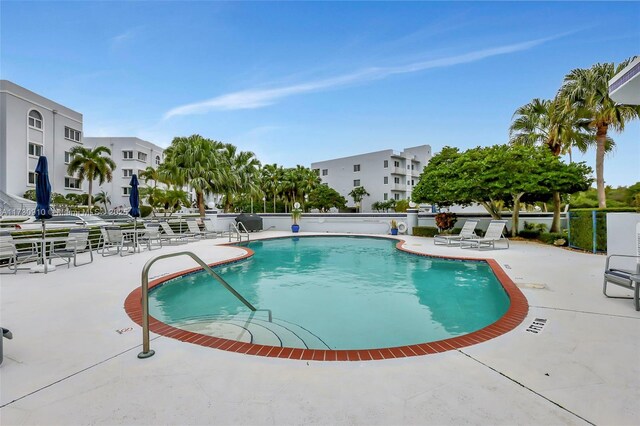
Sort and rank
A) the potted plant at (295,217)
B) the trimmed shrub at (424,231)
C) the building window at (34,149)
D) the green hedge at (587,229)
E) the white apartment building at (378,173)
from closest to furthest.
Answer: the green hedge at (587,229), the trimmed shrub at (424,231), the potted plant at (295,217), the building window at (34,149), the white apartment building at (378,173)

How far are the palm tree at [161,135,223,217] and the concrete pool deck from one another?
1892 centimetres

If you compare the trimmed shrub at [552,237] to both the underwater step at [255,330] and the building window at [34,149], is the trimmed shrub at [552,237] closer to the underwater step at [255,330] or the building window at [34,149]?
the underwater step at [255,330]

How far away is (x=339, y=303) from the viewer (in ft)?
20.4

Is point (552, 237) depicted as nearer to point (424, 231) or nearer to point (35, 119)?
point (424, 231)

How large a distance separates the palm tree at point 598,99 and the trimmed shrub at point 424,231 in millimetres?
8808

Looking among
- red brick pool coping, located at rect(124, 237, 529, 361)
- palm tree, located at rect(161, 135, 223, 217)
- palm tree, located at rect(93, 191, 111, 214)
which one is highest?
palm tree, located at rect(161, 135, 223, 217)

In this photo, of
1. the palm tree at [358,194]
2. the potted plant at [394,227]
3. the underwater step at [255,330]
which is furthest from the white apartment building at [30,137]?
the palm tree at [358,194]

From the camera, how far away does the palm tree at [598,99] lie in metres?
14.6

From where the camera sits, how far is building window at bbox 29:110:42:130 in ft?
97.7

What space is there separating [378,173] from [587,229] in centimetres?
3853

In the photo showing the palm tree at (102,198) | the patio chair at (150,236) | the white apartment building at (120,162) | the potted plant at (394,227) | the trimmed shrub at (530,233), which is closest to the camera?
the patio chair at (150,236)

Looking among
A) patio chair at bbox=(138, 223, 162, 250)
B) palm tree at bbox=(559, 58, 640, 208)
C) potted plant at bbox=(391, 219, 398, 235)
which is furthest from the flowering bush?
patio chair at bbox=(138, 223, 162, 250)

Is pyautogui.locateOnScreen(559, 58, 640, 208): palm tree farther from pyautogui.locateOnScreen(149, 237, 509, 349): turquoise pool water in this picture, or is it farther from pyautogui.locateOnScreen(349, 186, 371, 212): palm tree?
pyautogui.locateOnScreen(349, 186, 371, 212): palm tree

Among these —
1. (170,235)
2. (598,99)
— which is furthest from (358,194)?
(170,235)
